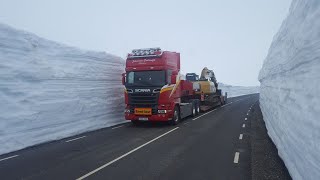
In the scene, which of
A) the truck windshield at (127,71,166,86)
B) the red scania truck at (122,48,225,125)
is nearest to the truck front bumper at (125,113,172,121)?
the red scania truck at (122,48,225,125)

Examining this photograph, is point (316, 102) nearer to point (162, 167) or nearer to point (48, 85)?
point (162, 167)

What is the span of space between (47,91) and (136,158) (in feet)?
28.5

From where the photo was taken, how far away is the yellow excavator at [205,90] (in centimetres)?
3141

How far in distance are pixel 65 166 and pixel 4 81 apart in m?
7.37

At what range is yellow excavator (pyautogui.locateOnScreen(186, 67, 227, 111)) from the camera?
31.4 metres

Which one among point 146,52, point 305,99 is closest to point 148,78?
point 146,52

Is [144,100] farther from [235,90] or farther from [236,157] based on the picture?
[235,90]

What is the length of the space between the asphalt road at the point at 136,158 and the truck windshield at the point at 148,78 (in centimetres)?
446

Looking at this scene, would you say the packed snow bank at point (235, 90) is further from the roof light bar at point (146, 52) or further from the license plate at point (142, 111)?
the license plate at point (142, 111)

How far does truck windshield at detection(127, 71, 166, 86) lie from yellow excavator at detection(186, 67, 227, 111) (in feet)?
36.0

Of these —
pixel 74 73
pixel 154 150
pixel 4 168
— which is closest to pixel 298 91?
pixel 154 150

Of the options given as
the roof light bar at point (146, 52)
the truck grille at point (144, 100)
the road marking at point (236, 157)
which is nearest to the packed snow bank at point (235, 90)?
the roof light bar at point (146, 52)

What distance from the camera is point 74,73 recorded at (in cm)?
2002

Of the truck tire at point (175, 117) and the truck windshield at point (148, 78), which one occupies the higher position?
the truck windshield at point (148, 78)
